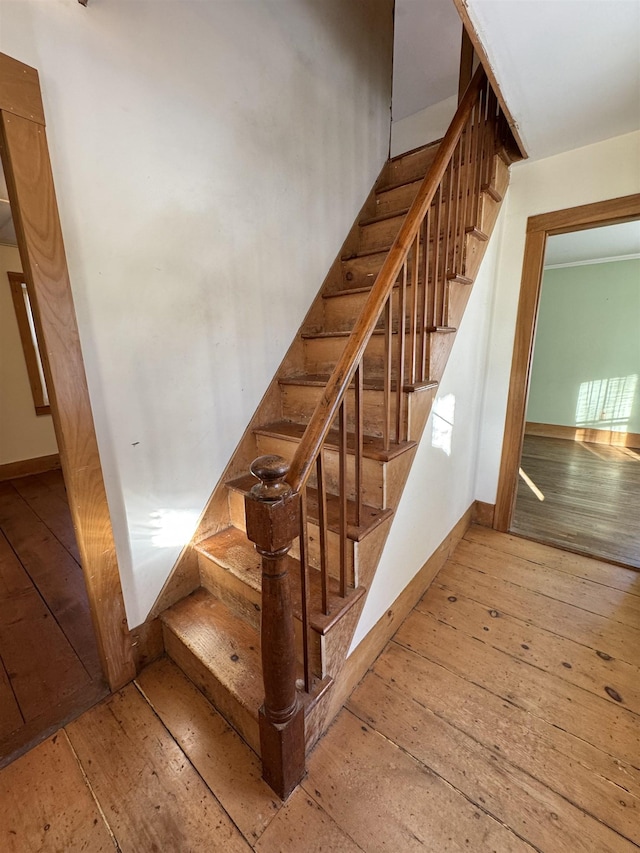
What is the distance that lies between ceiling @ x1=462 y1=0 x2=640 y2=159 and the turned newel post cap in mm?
1503

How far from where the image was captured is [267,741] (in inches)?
39.1

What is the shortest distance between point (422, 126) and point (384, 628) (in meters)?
3.32

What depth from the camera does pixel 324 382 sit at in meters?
1.72

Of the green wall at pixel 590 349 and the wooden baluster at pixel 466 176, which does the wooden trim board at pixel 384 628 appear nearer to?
the wooden baluster at pixel 466 176

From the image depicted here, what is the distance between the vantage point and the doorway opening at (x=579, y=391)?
2.14m

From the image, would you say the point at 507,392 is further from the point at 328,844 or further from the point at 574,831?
the point at 328,844

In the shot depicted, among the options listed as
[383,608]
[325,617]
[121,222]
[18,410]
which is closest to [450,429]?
[383,608]

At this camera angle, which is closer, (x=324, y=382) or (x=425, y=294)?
(x=425, y=294)

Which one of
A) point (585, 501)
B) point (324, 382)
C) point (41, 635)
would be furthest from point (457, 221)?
point (41, 635)

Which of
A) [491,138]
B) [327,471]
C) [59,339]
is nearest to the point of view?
[59,339]

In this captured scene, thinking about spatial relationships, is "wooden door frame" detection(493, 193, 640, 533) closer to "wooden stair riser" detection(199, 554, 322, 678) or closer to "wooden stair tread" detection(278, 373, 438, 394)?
"wooden stair tread" detection(278, 373, 438, 394)

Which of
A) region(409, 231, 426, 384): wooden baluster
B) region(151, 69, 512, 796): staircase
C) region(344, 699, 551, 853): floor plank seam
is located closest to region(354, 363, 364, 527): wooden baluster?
region(151, 69, 512, 796): staircase

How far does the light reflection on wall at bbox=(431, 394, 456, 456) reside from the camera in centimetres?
168

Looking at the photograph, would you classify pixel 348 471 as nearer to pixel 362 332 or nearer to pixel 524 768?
pixel 362 332
